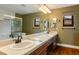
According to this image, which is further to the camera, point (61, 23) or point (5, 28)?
point (61, 23)

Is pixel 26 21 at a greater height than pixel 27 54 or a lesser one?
greater

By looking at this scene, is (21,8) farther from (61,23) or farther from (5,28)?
(61,23)

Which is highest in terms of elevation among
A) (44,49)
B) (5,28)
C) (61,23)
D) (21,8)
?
(21,8)

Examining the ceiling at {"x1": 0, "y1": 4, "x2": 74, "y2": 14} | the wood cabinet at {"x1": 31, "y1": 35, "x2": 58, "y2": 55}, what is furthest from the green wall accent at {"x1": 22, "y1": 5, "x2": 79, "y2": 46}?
the wood cabinet at {"x1": 31, "y1": 35, "x2": 58, "y2": 55}

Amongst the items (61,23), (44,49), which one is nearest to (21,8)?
(44,49)

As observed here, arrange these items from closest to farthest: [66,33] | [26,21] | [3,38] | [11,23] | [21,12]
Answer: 1. [3,38]
2. [11,23]
3. [21,12]
4. [26,21]
5. [66,33]

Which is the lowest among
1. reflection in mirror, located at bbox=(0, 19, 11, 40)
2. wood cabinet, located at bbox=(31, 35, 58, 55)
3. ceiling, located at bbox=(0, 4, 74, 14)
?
wood cabinet, located at bbox=(31, 35, 58, 55)

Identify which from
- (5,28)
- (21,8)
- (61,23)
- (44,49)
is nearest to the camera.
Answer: (5,28)

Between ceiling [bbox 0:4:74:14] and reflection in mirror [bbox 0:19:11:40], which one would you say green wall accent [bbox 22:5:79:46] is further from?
reflection in mirror [bbox 0:19:11:40]

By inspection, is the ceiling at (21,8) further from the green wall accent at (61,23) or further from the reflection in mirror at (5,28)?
the reflection in mirror at (5,28)
